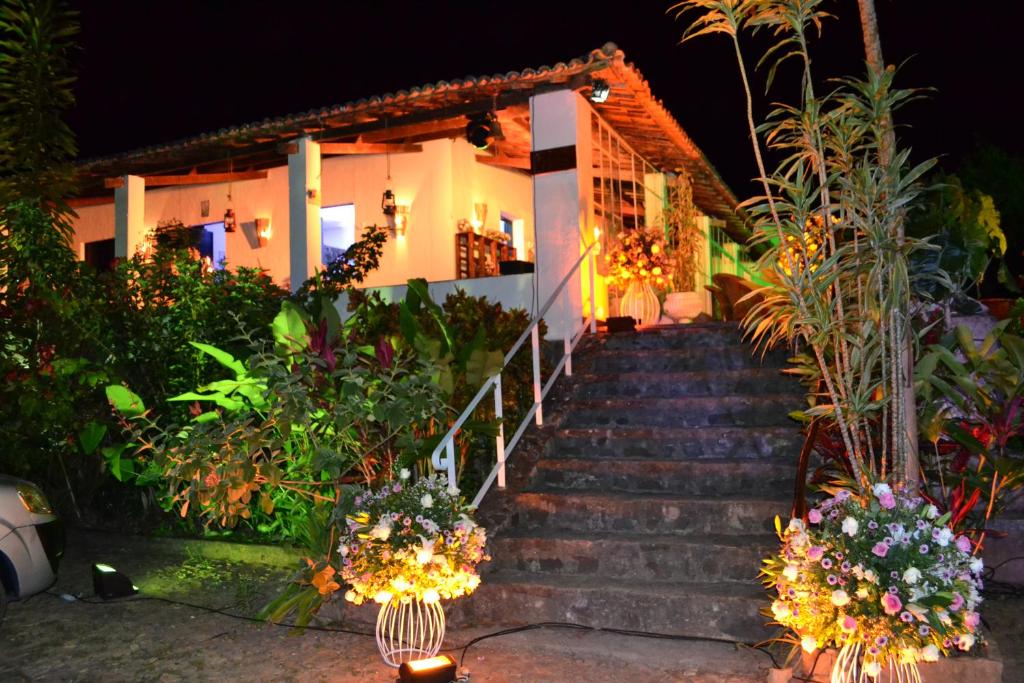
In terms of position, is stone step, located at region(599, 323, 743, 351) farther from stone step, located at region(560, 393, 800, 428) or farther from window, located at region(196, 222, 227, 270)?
window, located at region(196, 222, 227, 270)

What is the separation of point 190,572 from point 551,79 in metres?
5.87

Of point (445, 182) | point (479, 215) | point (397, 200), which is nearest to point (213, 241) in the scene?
point (397, 200)

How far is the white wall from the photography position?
1166 cm

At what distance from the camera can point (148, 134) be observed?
19.1 metres

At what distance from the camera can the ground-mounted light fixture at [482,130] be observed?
8742 mm

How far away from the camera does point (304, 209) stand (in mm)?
10070

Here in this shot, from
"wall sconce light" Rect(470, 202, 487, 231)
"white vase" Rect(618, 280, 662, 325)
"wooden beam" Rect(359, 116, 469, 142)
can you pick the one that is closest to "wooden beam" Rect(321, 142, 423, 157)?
"wooden beam" Rect(359, 116, 469, 142)

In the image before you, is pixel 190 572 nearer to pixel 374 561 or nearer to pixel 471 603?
pixel 471 603

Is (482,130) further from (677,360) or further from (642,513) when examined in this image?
(642,513)

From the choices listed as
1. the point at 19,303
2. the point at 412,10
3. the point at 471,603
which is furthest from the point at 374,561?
the point at 412,10

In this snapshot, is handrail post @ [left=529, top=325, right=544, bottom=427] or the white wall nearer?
handrail post @ [left=529, top=325, right=544, bottom=427]

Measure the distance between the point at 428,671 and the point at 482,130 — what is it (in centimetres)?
625

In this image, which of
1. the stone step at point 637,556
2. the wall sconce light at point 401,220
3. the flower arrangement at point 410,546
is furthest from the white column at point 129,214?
the flower arrangement at point 410,546

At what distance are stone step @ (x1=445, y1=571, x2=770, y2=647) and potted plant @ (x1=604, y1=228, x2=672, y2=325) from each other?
4.55 m
